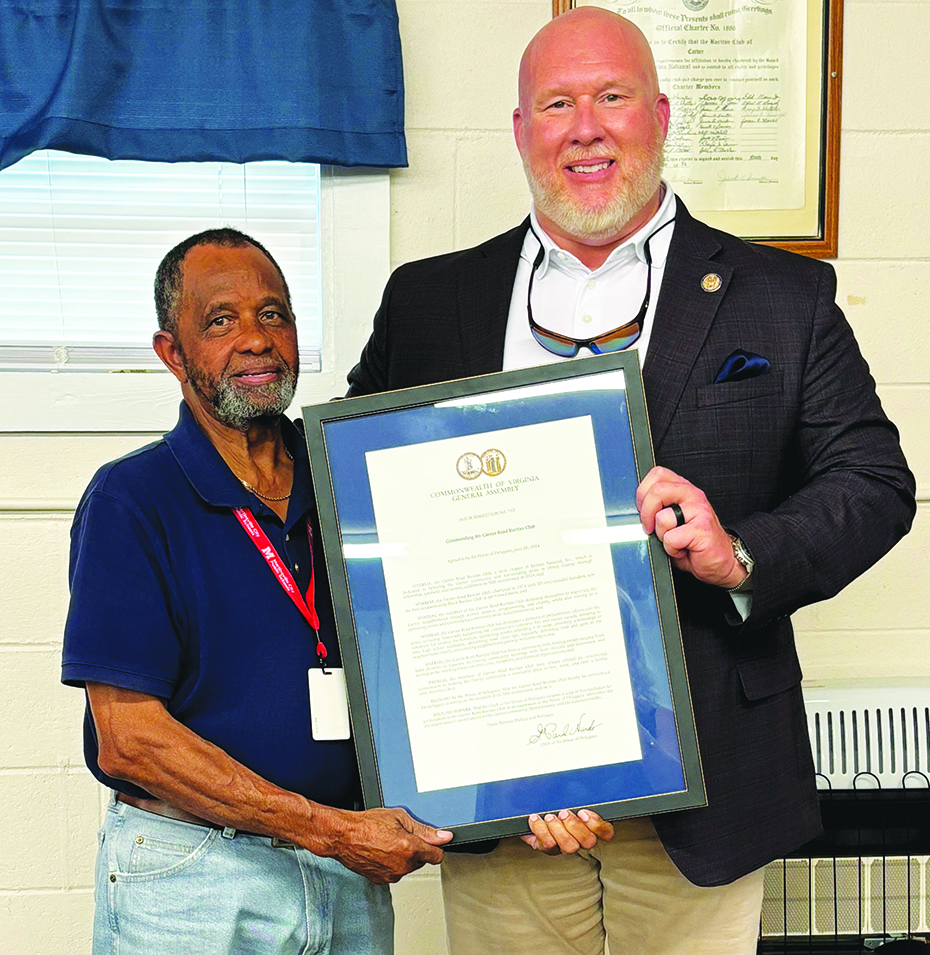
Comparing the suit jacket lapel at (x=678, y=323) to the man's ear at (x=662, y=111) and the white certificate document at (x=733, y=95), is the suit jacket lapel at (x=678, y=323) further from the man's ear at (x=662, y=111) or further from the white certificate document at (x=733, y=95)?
the white certificate document at (x=733, y=95)

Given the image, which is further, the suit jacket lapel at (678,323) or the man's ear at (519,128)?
the man's ear at (519,128)

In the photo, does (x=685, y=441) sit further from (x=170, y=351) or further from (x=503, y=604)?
(x=170, y=351)

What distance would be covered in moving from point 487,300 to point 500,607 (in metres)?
0.49

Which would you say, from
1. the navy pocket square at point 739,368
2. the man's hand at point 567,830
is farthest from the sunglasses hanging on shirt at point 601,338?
the man's hand at point 567,830

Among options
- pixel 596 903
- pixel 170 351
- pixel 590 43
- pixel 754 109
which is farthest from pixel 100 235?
pixel 596 903

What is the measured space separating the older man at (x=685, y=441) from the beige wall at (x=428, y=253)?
569 millimetres

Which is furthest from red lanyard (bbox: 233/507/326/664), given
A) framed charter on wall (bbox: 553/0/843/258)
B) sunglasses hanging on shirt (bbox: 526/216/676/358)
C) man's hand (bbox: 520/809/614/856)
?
framed charter on wall (bbox: 553/0/843/258)

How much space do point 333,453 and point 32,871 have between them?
4.61 feet

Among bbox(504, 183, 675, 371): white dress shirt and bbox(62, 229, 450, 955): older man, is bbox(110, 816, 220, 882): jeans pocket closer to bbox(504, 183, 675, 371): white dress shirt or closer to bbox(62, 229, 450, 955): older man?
bbox(62, 229, 450, 955): older man

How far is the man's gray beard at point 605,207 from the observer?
152 centimetres

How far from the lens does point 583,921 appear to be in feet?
5.11

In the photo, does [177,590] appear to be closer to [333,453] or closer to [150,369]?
[333,453]

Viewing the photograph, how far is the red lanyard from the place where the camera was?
1.35 meters

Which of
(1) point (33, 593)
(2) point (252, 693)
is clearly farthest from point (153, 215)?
(2) point (252, 693)
